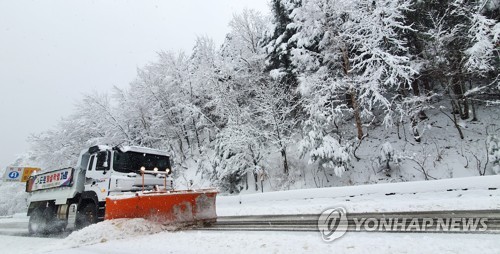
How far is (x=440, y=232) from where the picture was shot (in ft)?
15.0

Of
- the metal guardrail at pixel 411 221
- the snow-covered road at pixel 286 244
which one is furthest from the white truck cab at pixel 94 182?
the metal guardrail at pixel 411 221

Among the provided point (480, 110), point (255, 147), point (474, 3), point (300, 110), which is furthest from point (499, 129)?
point (255, 147)

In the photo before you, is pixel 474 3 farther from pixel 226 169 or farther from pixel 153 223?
pixel 153 223

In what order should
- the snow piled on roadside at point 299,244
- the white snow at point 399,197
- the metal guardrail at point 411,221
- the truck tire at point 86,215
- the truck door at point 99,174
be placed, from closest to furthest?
the snow piled on roadside at point 299,244, the metal guardrail at point 411,221, the white snow at point 399,197, the truck door at point 99,174, the truck tire at point 86,215

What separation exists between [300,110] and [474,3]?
34.1 ft

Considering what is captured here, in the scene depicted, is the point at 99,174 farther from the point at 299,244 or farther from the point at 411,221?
the point at 411,221

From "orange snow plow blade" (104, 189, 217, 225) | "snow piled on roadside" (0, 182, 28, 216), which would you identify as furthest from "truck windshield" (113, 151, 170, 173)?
"snow piled on roadside" (0, 182, 28, 216)

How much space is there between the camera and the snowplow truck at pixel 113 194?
7723mm

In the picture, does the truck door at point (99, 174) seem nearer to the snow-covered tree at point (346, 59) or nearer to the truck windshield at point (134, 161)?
the truck windshield at point (134, 161)

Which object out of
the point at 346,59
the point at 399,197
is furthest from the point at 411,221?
the point at 346,59

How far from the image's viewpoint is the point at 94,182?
9.93m

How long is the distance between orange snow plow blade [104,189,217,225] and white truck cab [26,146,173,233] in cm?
90

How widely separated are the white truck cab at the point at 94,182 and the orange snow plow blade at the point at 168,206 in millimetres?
896

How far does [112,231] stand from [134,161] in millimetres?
3486
